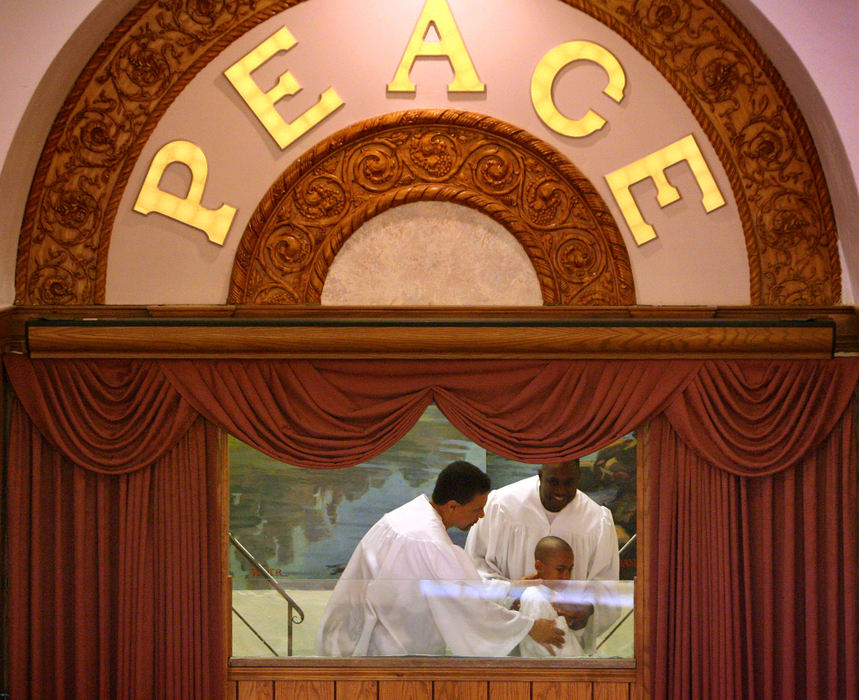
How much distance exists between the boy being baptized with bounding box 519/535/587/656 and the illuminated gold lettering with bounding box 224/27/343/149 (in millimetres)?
2209

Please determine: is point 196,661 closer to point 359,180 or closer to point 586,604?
point 586,604

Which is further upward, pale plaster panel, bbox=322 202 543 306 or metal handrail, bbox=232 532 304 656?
pale plaster panel, bbox=322 202 543 306

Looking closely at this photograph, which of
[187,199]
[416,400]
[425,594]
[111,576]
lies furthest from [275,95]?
[425,594]

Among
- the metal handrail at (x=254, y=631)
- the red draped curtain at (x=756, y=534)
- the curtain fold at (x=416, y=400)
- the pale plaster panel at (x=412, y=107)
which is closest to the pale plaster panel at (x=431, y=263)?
the curtain fold at (x=416, y=400)

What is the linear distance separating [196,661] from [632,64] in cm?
327

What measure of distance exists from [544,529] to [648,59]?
2.20 m

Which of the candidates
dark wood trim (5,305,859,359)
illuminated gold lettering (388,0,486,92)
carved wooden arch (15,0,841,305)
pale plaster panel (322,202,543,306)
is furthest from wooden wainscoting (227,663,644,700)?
illuminated gold lettering (388,0,486,92)

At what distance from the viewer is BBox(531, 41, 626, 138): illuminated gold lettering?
4.26m

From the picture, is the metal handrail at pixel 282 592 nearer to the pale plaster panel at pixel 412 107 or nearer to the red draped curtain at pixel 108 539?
the red draped curtain at pixel 108 539

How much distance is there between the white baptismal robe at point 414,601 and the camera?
4.47 metres

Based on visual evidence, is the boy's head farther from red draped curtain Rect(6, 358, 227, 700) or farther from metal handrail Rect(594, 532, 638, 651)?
red draped curtain Rect(6, 358, 227, 700)

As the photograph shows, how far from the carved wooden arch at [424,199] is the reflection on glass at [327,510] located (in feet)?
2.50

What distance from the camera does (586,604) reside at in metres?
4.50

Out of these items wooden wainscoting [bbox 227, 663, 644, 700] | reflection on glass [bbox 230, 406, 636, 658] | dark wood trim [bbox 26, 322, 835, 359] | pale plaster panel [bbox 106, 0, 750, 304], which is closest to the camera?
dark wood trim [bbox 26, 322, 835, 359]
